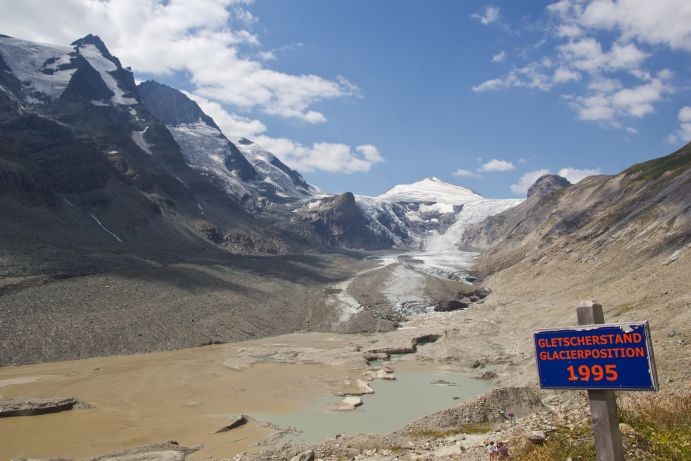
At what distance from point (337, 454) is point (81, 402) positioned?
25928 mm

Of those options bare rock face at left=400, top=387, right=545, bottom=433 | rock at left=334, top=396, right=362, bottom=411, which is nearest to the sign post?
bare rock face at left=400, top=387, right=545, bottom=433

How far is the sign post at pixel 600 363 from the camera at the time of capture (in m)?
7.02

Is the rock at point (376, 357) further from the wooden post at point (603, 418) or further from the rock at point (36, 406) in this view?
the wooden post at point (603, 418)

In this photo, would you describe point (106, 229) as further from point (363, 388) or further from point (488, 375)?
point (488, 375)

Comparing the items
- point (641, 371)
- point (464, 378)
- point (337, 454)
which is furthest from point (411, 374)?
point (641, 371)

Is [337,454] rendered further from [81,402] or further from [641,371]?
[81,402]

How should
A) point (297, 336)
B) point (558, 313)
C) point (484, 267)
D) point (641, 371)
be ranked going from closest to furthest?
point (641, 371)
point (558, 313)
point (297, 336)
point (484, 267)

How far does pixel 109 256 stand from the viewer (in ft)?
269

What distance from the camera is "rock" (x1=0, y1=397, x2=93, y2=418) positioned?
31.4m

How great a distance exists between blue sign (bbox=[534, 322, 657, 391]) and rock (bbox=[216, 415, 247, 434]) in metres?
24.6

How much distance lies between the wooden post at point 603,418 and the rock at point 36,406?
35153 millimetres

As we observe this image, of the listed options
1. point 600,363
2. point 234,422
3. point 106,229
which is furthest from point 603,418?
point 106,229

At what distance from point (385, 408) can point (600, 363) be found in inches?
1114

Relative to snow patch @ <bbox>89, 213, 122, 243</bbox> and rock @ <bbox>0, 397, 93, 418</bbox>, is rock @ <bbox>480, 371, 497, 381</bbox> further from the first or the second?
snow patch @ <bbox>89, 213, 122, 243</bbox>
